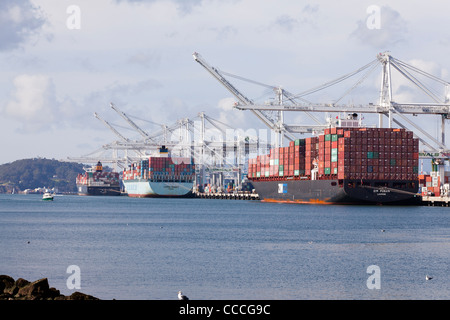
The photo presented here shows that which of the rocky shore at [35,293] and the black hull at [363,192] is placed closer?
the rocky shore at [35,293]

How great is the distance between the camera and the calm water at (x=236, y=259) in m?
29.8

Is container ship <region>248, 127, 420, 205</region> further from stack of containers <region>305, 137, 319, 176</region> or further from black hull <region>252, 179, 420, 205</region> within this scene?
stack of containers <region>305, 137, 319, 176</region>

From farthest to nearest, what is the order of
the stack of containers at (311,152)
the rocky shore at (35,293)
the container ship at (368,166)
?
the stack of containers at (311,152)
the container ship at (368,166)
the rocky shore at (35,293)

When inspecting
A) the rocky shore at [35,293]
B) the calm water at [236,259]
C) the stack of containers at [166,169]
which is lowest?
the calm water at [236,259]

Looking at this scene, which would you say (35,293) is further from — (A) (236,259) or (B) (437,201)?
(B) (437,201)

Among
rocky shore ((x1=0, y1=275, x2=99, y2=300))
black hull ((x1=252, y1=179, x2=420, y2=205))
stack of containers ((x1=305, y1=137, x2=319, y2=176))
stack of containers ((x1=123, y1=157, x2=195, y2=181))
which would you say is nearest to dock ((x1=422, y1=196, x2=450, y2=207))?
black hull ((x1=252, y1=179, x2=420, y2=205))

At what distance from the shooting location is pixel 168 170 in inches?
7800

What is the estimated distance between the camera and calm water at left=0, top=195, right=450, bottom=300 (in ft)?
97.8

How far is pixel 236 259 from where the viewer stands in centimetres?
3934

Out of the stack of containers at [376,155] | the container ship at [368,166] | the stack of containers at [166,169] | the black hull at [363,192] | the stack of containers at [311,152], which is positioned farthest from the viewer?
the stack of containers at [166,169]

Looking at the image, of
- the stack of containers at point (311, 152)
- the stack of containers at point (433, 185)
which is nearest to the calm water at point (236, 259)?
the stack of containers at point (311, 152)

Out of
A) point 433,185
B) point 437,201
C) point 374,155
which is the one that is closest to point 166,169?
point 433,185

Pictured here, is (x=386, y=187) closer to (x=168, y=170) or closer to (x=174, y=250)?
(x=174, y=250)

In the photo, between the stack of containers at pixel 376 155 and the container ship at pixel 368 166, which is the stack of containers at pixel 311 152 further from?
the stack of containers at pixel 376 155
